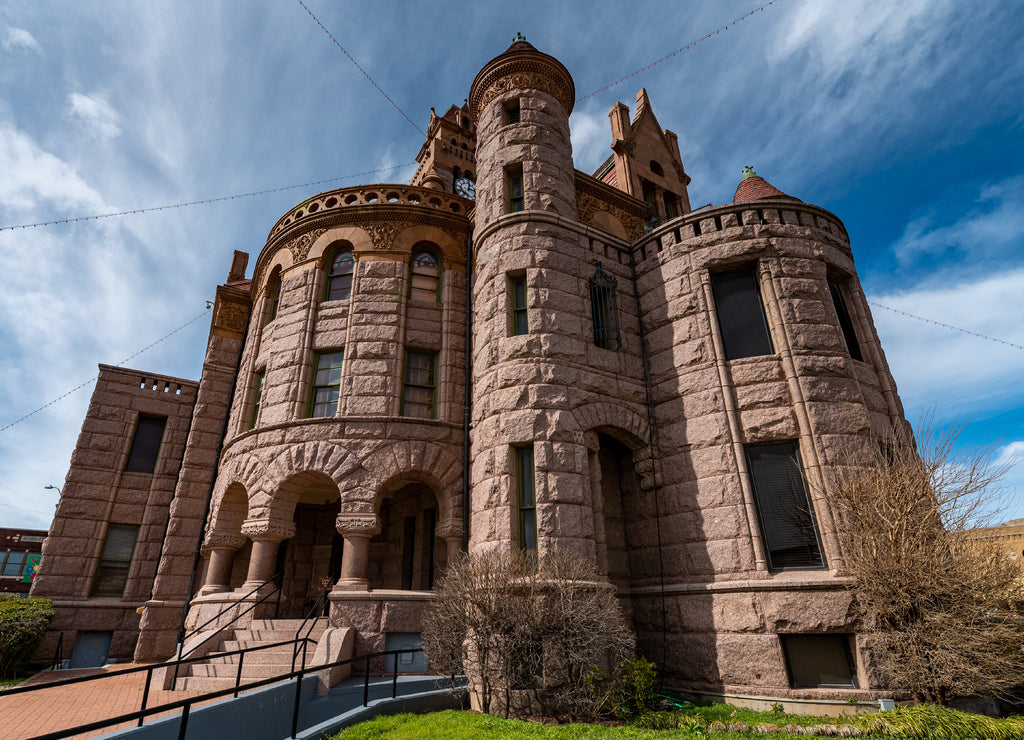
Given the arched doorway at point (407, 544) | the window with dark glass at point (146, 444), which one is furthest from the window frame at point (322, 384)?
the window with dark glass at point (146, 444)

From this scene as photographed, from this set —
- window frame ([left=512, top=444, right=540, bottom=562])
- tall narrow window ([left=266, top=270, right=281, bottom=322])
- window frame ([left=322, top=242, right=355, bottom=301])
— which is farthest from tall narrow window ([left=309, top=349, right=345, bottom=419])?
window frame ([left=512, top=444, right=540, bottom=562])

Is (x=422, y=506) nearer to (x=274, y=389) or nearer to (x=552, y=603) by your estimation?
(x=274, y=389)

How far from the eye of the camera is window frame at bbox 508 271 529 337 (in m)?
12.2

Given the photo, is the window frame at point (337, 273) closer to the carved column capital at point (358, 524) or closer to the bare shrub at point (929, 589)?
the carved column capital at point (358, 524)

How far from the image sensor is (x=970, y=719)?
7223 mm

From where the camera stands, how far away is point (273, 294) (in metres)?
17.3

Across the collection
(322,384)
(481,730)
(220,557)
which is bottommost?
(481,730)

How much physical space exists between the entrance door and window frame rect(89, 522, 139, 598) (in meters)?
1.13

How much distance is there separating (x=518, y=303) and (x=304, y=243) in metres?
7.73

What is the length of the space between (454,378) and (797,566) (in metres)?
8.76

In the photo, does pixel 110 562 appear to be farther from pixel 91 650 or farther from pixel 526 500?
pixel 526 500

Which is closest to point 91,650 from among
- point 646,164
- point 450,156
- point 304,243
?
point 304,243

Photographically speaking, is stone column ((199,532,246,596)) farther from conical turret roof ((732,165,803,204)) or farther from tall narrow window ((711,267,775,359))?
conical turret roof ((732,165,803,204))

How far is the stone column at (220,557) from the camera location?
1385 centimetres
